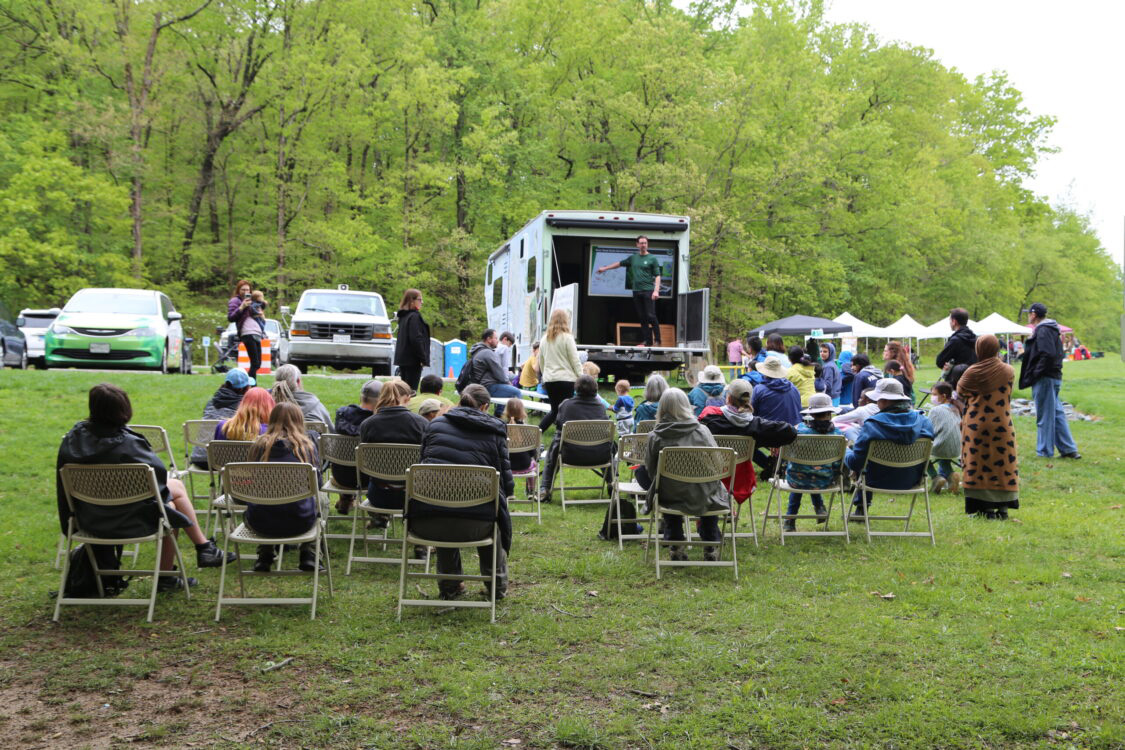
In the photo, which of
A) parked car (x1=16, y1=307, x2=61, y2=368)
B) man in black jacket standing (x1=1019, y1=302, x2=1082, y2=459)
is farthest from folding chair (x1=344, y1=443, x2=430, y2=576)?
parked car (x1=16, y1=307, x2=61, y2=368)

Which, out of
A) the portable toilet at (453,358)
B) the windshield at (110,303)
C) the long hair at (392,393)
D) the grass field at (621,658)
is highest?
the windshield at (110,303)

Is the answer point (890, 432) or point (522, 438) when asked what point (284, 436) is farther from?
point (890, 432)

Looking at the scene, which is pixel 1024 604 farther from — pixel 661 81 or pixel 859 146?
pixel 859 146

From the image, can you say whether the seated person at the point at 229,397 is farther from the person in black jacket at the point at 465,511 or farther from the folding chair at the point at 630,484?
the folding chair at the point at 630,484

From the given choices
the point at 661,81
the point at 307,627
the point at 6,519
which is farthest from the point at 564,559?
the point at 661,81

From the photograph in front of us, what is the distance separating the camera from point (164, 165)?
3231 cm

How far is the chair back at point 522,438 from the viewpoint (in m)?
7.84

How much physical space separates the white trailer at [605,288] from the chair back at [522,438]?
4897 millimetres

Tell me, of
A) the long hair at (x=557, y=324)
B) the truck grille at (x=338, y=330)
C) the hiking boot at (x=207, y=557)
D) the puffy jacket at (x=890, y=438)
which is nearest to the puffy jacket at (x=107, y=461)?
the hiking boot at (x=207, y=557)

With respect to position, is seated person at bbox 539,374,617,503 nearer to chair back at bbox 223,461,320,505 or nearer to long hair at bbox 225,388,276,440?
long hair at bbox 225,388,276,440

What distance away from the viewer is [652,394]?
8430mm

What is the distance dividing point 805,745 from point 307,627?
2.78 meters

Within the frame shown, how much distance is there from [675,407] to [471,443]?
164 cm

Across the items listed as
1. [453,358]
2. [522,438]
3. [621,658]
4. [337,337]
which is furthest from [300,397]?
[453,358]
